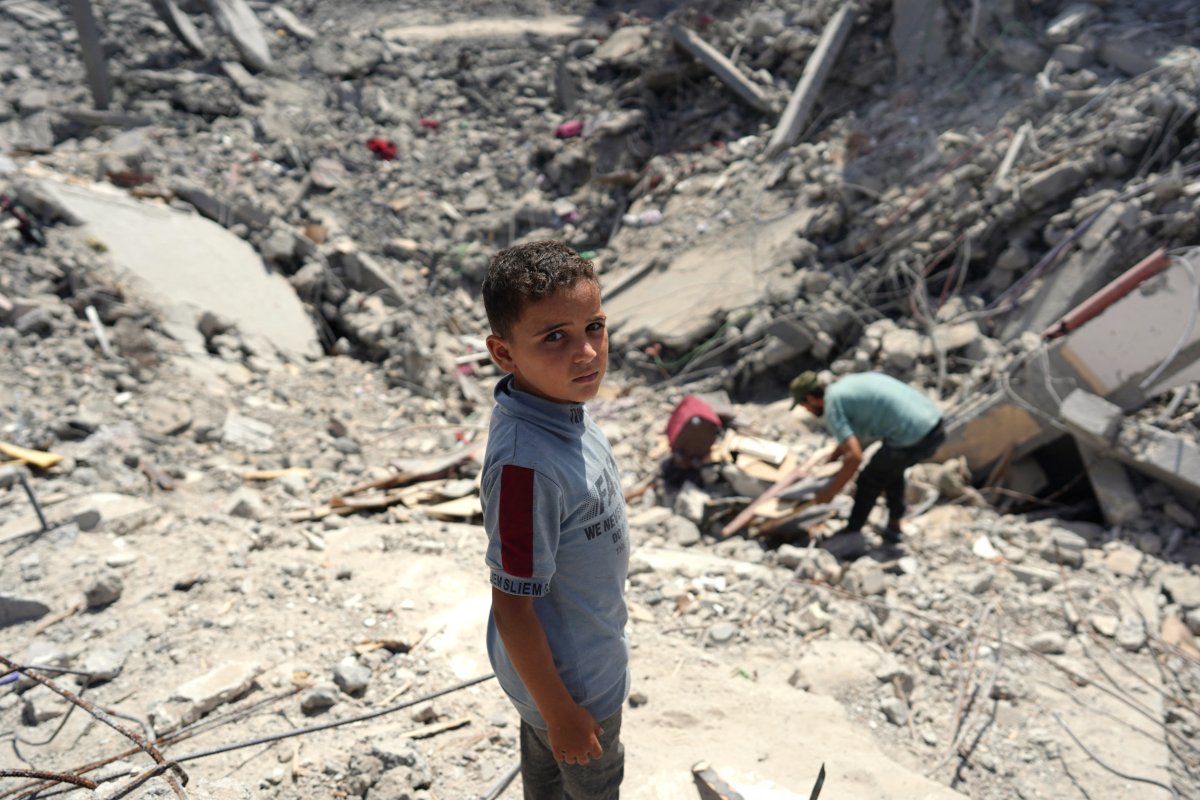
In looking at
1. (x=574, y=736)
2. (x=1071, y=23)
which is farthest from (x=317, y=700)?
(x=1071, y=23)

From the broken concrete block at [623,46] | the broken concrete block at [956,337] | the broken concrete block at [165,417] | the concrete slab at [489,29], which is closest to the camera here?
the broken concrete block at [165,417]

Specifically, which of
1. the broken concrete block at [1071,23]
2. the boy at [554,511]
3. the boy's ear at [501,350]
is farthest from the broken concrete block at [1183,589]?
the broken concrete block at [1071,23]

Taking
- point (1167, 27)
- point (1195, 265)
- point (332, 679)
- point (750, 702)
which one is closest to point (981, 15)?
point (1167, 27)

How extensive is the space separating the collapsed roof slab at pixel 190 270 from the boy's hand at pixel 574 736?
20.9 ft

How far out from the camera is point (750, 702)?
→ 3252mm

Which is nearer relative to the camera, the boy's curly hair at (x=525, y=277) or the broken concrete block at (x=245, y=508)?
the boy's curly hair at (x=525, y=277)

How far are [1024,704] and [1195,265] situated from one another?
295 cm

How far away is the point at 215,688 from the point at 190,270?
19.1ft

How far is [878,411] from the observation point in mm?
4449

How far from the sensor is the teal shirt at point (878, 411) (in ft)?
14.5

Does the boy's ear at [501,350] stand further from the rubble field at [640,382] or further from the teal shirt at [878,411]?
the teal shirt at [878,411]

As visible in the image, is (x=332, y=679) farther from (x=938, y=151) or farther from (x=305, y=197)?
(x=305, y=197)

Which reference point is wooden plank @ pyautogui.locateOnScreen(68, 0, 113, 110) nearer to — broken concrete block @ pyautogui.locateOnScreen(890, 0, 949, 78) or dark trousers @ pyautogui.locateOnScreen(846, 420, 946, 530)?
broken concrete block @ pyautogui.locateOnScreen(890, 0, 949, 78)

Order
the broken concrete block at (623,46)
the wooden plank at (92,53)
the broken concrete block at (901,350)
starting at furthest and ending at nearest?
the broken concrete block at (623,46), the wooden plank at (92,53), the broken concrete block at (901,350)
